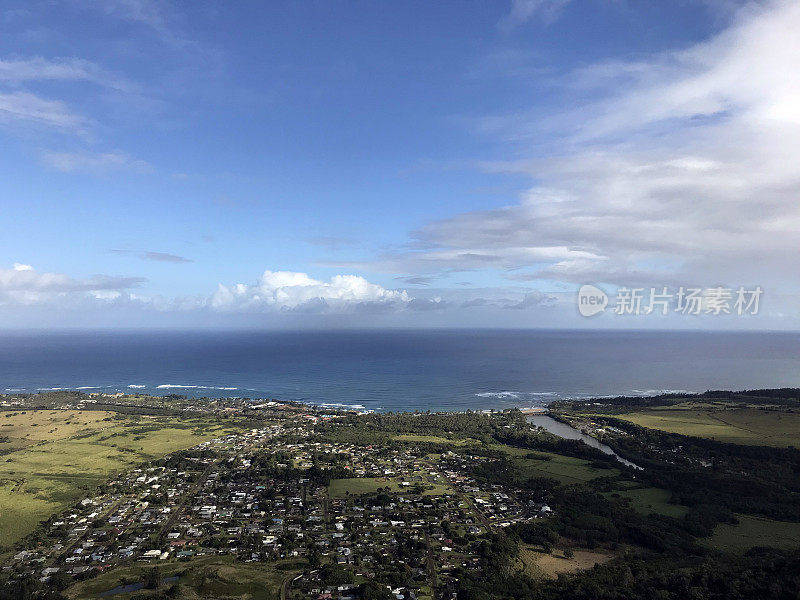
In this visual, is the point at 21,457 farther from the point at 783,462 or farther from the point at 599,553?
the point at 783,462

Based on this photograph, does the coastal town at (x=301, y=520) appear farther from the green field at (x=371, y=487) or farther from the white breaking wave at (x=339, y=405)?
the white breaking wave at (x=339, y=405)

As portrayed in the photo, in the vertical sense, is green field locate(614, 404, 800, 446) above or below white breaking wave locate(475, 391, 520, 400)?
above

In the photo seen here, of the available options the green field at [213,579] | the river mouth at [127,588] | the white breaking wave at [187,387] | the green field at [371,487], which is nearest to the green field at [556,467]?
the green field at [371,487]

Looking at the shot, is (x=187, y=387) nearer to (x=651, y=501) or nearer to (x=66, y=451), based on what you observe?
(x=66, y=451)

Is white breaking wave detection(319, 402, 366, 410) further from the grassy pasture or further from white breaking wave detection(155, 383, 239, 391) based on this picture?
the grassy pasture

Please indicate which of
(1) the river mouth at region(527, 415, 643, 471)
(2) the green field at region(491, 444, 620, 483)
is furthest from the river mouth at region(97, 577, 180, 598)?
(1) the river mouth at region(527, 415, 643, 471)

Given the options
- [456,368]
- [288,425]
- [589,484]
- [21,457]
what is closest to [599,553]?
[589,484]

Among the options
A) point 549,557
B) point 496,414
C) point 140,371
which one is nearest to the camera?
point 549,557
